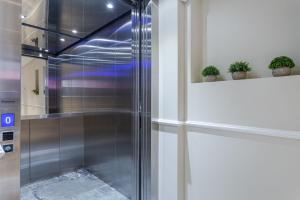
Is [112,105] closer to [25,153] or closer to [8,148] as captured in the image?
[25,153]

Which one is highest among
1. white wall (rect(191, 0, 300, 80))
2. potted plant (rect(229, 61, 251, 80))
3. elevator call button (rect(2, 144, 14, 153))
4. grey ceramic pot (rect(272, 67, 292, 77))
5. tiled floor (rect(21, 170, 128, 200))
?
white wall (rect(191, 0, 300, 80))

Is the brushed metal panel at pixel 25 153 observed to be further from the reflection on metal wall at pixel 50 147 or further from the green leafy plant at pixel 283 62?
the green leafy plant at pixel 283 62

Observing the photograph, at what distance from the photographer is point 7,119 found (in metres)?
1.21

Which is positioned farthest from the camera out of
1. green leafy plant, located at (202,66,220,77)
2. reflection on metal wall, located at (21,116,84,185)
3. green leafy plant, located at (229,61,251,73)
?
reflection on metal wall, located at (21,116,84,185)

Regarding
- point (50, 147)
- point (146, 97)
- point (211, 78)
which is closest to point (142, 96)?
point (146, 97)

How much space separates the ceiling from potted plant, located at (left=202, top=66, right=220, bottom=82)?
1291 millimetres

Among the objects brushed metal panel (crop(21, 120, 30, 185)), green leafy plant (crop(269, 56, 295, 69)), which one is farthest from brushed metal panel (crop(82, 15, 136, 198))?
green leafy plant (crop(269, 56, 295, 69))

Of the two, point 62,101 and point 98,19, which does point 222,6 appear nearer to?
point 98,19

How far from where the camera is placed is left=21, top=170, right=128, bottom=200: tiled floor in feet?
8.76

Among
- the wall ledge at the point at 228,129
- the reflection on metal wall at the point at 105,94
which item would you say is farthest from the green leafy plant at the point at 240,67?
the reflection on metal wall at the point at 105,94

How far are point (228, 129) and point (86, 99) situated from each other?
270cm

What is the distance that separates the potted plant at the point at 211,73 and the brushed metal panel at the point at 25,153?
8.61ft

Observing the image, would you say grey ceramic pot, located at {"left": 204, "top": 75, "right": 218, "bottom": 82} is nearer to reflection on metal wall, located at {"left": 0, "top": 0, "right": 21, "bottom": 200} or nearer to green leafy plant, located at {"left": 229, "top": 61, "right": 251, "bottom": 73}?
green leafy plant, located at {"left": 229, "top": 61, "right": 251, "bottom": 73}

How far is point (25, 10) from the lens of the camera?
9.82 ft
